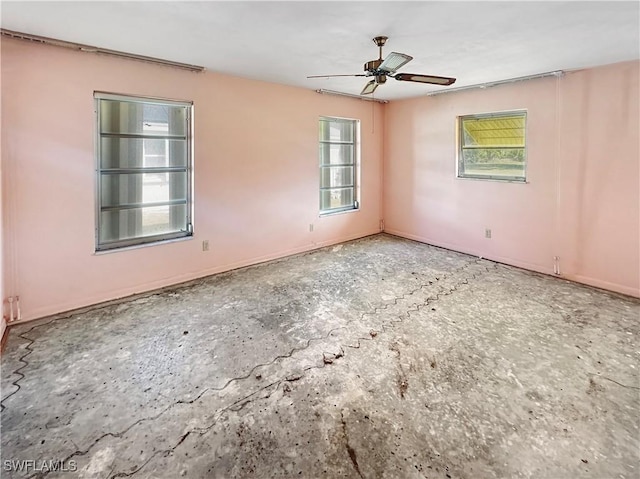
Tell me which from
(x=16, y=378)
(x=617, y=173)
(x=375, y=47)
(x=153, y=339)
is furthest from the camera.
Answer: (x=617, y=173)

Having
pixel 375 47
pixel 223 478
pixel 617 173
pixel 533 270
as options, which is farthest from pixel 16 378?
pixel 617 173

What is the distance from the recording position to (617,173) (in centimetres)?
373

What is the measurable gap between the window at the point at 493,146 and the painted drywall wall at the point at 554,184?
117 millimetres

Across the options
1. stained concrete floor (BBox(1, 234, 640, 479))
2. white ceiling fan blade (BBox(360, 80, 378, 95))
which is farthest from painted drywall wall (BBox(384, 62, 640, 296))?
white ceiling fan blade (BBox(360, 80, 378, 95))

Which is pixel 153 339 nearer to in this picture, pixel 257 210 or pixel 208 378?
pixel 208 378

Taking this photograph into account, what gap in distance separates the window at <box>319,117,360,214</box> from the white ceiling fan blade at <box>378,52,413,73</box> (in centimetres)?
264

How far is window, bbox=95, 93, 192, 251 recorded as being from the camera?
352cm

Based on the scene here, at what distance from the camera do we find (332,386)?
88.0 inches

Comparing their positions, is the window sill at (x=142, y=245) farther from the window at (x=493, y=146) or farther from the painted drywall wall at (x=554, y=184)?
the window at (x=493, y=146)

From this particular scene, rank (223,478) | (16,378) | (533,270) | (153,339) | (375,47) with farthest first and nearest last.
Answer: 1. (533,270)
2. (375,47)
3. (153,339)
4. (16,378)
5. (223,478)

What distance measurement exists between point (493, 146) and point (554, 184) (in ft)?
3.36

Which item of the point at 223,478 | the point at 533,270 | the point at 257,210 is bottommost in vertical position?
the point at 223,478

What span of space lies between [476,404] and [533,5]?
8.72 ft

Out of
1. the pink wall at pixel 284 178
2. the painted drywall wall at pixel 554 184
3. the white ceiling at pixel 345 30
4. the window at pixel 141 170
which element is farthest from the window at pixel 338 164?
the window at pixel 141 170
